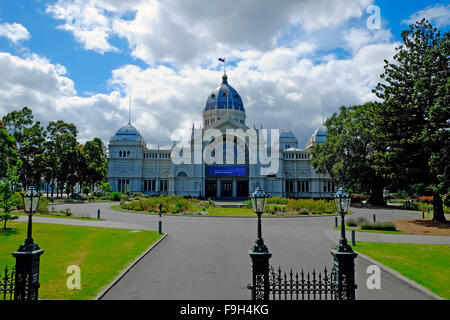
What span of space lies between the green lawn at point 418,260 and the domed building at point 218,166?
177 feet

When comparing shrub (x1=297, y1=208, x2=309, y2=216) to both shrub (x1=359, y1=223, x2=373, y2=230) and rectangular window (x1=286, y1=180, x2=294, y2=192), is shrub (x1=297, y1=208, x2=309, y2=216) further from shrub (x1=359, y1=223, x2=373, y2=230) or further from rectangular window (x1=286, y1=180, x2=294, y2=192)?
rectangular window (x1=286, y1=180, x2=294, y2=192)

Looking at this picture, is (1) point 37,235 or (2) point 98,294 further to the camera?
(1) point 37,235

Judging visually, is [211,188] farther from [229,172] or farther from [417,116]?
[417,116]

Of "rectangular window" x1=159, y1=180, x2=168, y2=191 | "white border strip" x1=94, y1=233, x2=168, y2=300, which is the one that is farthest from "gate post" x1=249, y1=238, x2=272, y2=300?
"rectangular window" x1=159, y1=180, x2=168, y2=191

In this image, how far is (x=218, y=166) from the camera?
75125mm

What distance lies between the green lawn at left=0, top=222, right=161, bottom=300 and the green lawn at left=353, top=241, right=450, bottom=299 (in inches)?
454

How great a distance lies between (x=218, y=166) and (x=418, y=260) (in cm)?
6091

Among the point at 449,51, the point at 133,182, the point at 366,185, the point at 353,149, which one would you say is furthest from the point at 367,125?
the point at 133,182

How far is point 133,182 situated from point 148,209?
39.9m

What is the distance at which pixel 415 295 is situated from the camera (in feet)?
34.7

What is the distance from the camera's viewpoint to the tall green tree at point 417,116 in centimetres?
2642

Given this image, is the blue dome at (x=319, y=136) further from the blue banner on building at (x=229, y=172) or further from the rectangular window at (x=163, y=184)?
the rectangular window at (x=163, y=184)

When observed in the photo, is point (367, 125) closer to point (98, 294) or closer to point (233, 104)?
point (233, 104)

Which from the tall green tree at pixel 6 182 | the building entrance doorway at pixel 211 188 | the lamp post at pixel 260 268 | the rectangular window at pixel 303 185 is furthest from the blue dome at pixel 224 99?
the lamp post at pixel 260 268
